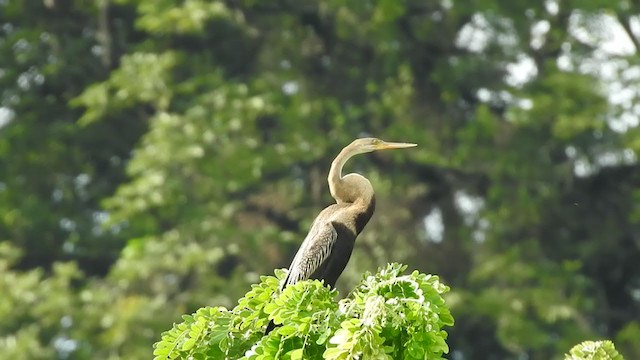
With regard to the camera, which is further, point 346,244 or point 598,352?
point 346,244

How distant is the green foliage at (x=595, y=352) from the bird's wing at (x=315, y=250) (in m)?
1.24

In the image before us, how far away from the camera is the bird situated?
7.18 m

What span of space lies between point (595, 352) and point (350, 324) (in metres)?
1.37

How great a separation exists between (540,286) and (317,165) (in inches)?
112

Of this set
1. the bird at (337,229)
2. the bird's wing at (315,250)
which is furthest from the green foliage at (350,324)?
the bird at (337,229)

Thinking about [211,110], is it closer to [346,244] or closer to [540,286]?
[540,286]

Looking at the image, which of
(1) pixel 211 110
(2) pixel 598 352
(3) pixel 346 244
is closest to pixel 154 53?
(1) pixel 211 110

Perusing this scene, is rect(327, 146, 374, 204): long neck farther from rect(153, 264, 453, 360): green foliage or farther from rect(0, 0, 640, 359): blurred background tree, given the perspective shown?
rect(0, 0, 640, 359): blurred background tree

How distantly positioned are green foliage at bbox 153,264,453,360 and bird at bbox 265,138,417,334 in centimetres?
121

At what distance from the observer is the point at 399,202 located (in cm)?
1984

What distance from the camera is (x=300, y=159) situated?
62.0 ft

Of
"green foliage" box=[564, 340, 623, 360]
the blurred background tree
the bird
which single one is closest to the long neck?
the bird

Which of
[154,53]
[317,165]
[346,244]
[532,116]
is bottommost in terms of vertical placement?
[346,244]

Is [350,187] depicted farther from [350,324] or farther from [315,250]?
[350,324]
